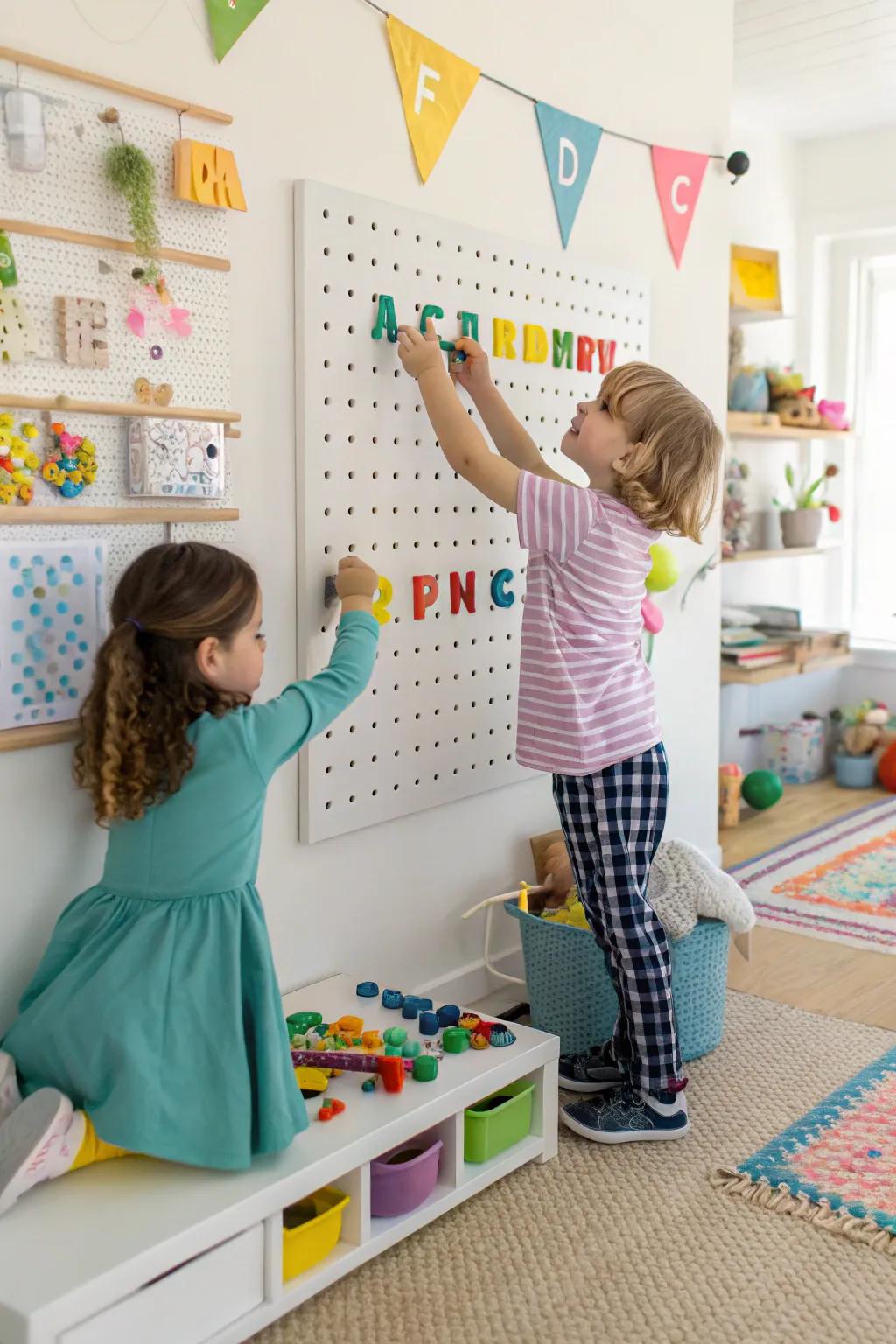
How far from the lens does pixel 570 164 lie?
241 cm

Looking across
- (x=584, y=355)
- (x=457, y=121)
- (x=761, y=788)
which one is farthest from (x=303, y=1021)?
(x=761, y=788)

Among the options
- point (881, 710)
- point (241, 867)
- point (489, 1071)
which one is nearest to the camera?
point (241, 867)

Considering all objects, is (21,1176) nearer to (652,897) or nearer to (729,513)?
(652,897)

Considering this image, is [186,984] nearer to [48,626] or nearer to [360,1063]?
[360,1063]

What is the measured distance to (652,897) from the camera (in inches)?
85.4

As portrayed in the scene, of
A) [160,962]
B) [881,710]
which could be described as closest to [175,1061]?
[160,962]

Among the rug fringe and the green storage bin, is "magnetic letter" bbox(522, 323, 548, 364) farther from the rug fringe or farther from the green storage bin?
the rug fringe

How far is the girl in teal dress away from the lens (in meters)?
1.45

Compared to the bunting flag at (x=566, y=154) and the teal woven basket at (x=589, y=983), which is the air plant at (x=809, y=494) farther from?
the teal woven basket at (x=589, y=983)

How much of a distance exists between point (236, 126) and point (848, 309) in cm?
326

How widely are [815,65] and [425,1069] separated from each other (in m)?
3.10

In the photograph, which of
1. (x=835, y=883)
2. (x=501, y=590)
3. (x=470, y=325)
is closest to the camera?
(x=470, y=325)

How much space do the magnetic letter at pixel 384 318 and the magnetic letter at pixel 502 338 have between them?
0.93ft

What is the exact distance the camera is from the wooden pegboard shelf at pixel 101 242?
4.95ft
